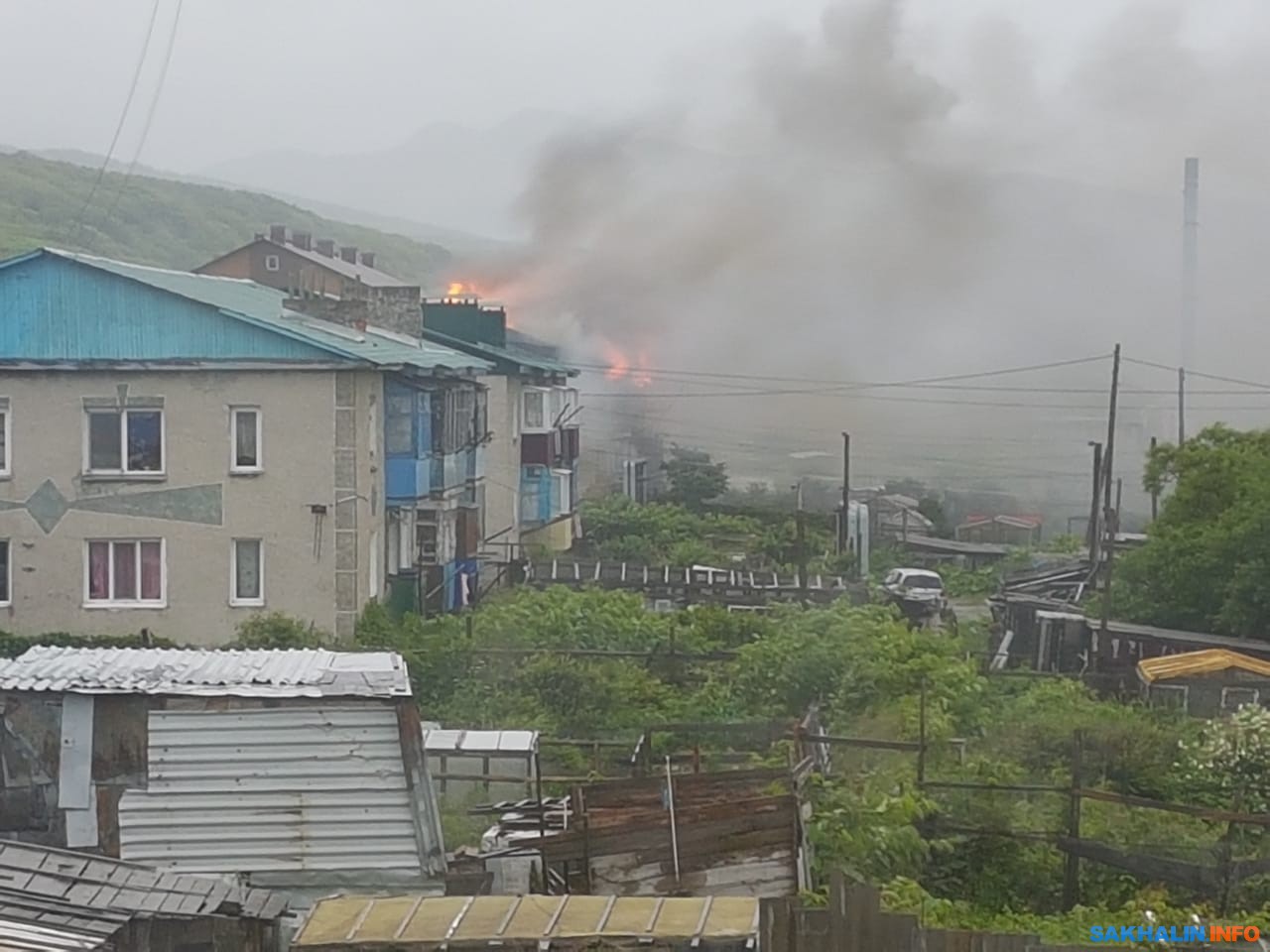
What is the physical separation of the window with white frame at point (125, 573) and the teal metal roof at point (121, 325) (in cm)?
183

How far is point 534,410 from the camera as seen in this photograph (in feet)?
81.4

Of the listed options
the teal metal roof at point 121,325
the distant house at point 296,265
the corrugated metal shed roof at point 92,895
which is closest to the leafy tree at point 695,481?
the distant house at point 296,265

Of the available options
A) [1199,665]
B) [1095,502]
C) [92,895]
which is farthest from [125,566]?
[1095,502]

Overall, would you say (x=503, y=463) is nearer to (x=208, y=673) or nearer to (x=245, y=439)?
(x=245, y=439)

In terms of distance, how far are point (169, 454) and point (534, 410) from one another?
9692 millimetres

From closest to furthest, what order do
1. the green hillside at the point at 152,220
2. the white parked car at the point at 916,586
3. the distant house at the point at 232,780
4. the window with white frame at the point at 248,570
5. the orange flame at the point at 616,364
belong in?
the distant house at the point at 232,780
the window with white frame at the point at 248,570
the white parked car at the point at 916,586
the orange flame at the point at 616,364
the green hillside at the point at 152,220

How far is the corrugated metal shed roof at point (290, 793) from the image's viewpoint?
685 cm

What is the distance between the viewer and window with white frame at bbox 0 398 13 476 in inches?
616

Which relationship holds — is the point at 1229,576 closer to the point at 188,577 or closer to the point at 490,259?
the point at 188,577

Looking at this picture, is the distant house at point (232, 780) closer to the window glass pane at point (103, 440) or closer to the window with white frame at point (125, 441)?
the window with white frame at point (125, 441)

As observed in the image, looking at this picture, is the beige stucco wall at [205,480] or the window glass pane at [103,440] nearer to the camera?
the beige stucco wall at [205,480]

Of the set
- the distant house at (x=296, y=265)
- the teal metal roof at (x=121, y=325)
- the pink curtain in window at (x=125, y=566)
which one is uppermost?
the distant house at (x=296, y=265)

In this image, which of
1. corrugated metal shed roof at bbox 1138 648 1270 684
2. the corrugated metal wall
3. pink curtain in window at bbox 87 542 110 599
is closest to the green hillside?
pink curtain in window at bbox 87 542 110 599

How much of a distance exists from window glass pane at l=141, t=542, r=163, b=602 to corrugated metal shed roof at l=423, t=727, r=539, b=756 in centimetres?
597
